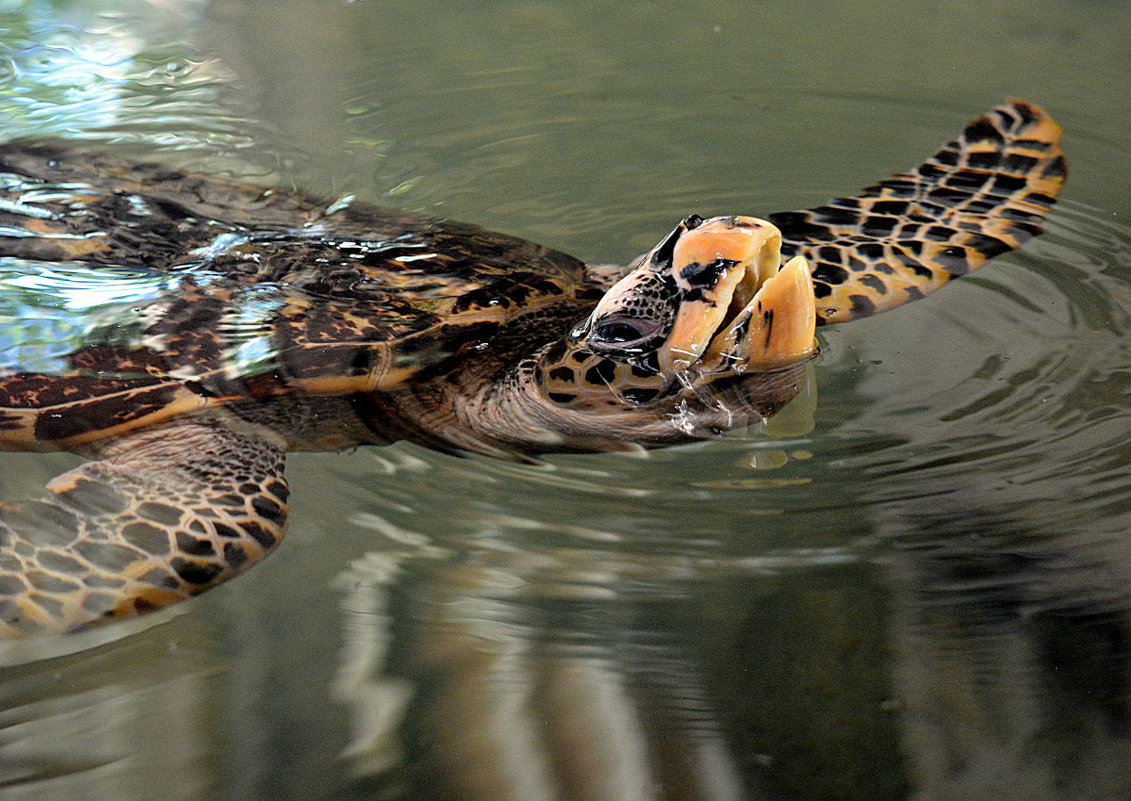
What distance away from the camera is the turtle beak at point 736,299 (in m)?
1.81

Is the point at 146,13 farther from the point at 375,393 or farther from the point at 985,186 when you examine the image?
the point at 985,186

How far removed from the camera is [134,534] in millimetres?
1798

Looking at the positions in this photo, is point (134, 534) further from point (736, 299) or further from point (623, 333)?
point (736, 299)

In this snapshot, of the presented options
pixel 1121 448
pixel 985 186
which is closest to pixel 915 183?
pixel 985 186

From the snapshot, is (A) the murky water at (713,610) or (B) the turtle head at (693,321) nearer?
(A) the murky water at (713,610)

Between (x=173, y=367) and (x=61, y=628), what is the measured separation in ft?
2.04

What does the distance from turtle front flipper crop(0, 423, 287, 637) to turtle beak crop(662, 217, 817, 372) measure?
2.87 feet

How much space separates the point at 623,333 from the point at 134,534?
3.27 feet

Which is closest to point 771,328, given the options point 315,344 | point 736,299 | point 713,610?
point 736,299

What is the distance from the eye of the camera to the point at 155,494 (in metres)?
1.91

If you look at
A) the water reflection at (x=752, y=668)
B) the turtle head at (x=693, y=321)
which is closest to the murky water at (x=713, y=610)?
the water reflection at (x=752, y=668)

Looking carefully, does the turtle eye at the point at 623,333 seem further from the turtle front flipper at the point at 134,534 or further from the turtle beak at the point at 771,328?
the turtle front flipper at the point at 134,534

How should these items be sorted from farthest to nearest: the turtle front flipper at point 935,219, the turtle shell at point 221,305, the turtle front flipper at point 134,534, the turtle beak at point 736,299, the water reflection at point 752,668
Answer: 1. the turtle front flipper at point 935,219
2. the turtle shell at point 221,305
3. the turtle beak at point 736,299
4. the turtle front flipper at point 134,534
5. the water reflection at point 752,668

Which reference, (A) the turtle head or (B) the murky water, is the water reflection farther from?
(A) the turtle head
